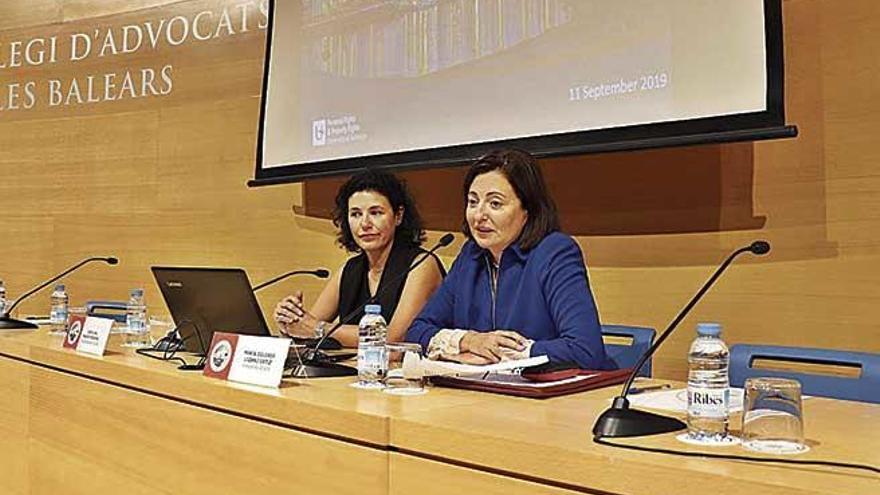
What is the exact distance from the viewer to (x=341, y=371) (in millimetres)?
1873

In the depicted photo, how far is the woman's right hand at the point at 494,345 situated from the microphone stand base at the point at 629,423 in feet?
1.73

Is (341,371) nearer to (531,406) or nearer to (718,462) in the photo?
(531,406)

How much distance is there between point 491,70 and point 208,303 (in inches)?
51.8

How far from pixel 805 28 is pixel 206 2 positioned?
2652 millimetres

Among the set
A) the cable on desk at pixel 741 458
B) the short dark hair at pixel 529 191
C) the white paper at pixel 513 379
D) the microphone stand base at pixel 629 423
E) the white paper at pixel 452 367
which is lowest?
the cable on desk at pixel 741 458

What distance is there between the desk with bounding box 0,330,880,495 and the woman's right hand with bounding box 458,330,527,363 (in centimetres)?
19

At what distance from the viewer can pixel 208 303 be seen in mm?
1991

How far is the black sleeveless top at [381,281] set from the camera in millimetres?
2633

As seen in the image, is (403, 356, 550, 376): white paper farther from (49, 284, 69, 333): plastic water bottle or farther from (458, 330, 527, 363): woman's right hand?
(49, 284, 69, 333): plastic water bottle

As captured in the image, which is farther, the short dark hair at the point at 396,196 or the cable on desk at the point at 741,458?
the short dark hair at the point at 396,196

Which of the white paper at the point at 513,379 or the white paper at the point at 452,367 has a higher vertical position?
the white paper at the point at 452,367

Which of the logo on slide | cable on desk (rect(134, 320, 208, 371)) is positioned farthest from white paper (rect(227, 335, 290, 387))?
the logo on slide

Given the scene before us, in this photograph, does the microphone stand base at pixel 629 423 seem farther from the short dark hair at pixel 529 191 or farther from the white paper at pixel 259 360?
the short dark hair at pixel 529 191

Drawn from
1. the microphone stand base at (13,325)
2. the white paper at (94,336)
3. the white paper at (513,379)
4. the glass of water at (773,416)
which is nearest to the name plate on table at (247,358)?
the white paper at (513,379)
